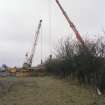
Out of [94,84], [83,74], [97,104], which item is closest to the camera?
[97,104]

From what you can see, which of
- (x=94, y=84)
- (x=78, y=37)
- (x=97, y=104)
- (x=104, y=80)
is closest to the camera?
(x=97, y=104)

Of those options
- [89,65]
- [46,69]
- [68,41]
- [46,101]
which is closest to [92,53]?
[89,65]

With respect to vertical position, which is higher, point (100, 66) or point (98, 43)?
point (98, 43)

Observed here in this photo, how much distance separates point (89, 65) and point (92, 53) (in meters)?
1.50

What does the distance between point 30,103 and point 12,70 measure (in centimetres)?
4674

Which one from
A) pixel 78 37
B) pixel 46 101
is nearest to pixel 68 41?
pixel 78 37

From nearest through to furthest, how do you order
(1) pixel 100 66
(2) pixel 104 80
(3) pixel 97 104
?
(3) pixel 97 104 < (2) pixel 104 80 < (1) pixel 100 66

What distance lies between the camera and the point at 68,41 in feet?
186

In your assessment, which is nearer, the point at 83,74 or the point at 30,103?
the point at 30,103

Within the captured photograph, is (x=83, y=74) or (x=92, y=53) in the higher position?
(x=92, y=53)

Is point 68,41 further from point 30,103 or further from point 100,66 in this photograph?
point 30,103

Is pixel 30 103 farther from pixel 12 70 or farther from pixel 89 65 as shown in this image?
pixel 12 70

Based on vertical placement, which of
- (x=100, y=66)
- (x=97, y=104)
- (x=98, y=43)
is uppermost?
(x=98, y=43)

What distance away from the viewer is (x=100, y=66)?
1340 inches
